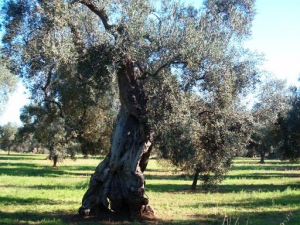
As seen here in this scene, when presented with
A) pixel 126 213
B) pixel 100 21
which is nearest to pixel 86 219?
pixel 126 213

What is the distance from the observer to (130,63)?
12.6 metres

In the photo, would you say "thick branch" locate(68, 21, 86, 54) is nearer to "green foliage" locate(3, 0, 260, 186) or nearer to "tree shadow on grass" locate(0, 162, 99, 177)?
"green foliage" locate(3, 0, 260, 186)

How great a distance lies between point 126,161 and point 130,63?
3251mm

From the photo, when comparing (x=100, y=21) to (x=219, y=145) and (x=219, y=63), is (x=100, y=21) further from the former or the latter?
(x=219, y=145)

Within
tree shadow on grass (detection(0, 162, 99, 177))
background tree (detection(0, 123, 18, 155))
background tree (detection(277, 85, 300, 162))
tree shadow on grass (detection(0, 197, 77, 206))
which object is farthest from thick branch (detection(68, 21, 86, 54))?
background tree (detection(0, 123, 18, 155))

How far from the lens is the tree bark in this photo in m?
12.6

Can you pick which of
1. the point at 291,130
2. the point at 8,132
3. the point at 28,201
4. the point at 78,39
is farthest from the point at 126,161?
the point at 8,132

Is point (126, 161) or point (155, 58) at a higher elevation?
point (155, 58)

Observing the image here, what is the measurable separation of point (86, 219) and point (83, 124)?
23.7ft

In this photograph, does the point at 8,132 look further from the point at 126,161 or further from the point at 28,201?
the point at 126,161

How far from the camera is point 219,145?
13.9 metres

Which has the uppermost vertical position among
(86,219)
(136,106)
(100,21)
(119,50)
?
(100,21)

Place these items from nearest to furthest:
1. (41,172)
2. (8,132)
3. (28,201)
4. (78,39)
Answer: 1. (78,39)
2. (28,201)
3. (41,172)
4. (8,132)

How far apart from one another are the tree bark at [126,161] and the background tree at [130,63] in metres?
0.03
